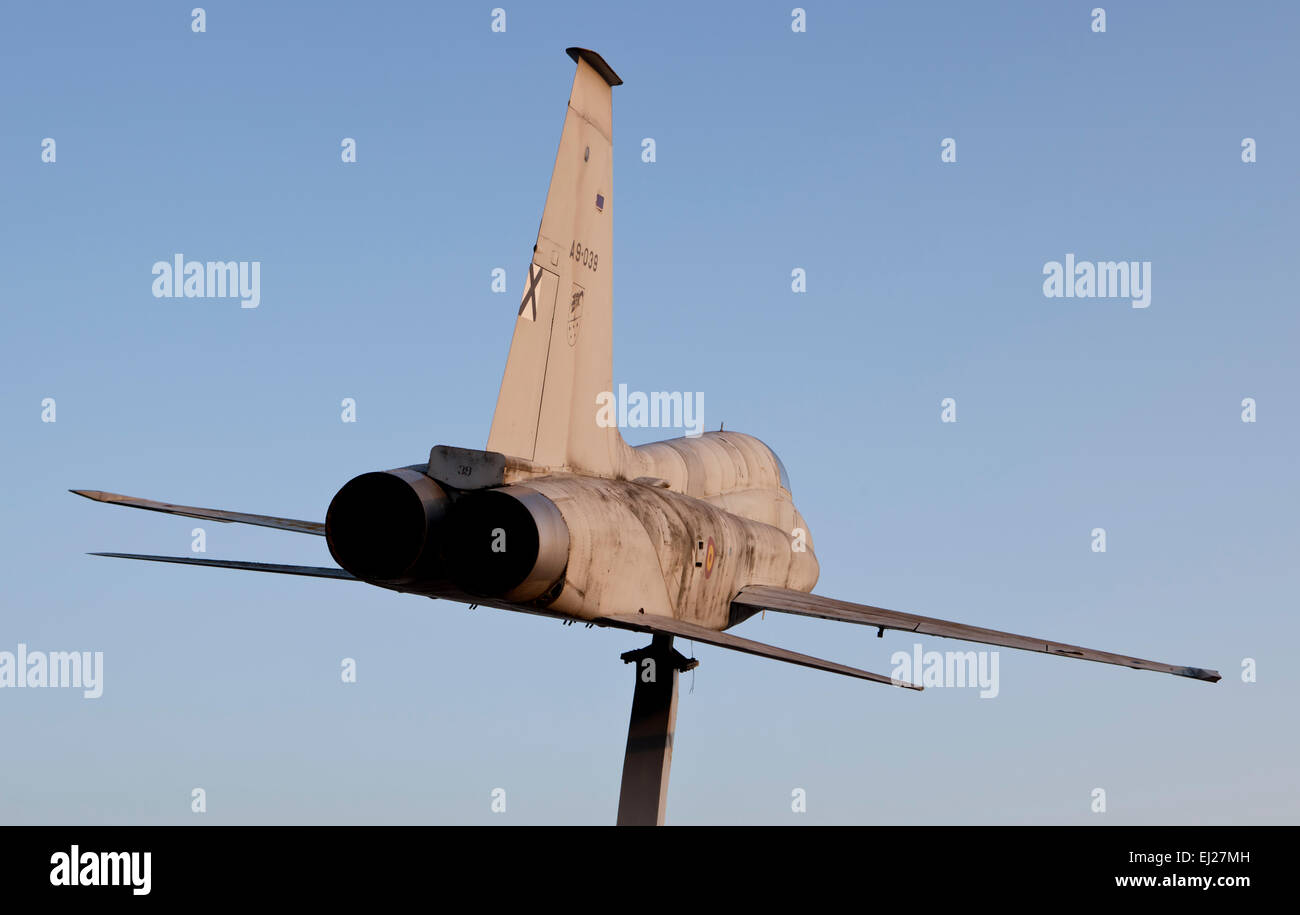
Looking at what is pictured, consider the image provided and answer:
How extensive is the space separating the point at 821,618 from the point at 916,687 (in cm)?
611

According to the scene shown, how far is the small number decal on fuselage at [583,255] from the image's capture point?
18547 millimetres

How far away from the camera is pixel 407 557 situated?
52.7 ft

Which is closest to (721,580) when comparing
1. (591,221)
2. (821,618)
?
(821,618)

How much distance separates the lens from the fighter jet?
16125mm

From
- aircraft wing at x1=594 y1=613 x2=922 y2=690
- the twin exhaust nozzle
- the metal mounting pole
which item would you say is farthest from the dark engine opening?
the metal mounting pole

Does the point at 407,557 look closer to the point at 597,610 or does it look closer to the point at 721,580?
the point at 597,610

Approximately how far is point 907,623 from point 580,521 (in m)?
5.43

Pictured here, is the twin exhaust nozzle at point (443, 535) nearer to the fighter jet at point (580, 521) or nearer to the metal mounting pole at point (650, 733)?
the fighter jet at point (580, 521)

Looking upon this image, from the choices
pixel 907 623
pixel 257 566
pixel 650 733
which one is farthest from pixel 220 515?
pixel 907 623

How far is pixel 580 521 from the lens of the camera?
55.4ft

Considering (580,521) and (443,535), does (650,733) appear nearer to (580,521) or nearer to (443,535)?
(580,521)

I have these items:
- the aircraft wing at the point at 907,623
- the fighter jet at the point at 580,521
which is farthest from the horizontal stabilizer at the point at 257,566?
the aircraft wing at the point at 907,623

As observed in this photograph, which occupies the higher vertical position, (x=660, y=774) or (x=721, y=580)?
(x=721, y=580)
